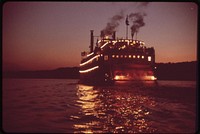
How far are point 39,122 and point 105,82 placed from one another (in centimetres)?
1821

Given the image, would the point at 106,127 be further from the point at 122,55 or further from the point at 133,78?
the point at 122,55

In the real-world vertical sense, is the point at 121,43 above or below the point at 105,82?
above

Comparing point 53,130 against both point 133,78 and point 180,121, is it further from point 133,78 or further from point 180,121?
point 133,78

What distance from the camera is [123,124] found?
838 cm

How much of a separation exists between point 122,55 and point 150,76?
12.9ft

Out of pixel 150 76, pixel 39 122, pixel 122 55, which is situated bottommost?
pixel 39 122

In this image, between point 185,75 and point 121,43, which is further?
point 185,75

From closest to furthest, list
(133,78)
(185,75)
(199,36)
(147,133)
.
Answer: (199,36) → (147,133) → (133,78) → (185,75)

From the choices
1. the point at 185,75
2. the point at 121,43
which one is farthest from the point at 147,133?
the point at 185,75

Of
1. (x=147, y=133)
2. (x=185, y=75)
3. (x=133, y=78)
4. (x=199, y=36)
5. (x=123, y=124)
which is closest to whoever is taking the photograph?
(x=199, y=36)

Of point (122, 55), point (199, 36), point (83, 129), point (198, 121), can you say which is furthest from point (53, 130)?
point (122, 55)

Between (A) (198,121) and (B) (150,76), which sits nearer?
(A) (198,121)

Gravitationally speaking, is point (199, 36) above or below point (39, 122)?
above

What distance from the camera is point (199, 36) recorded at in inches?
245
